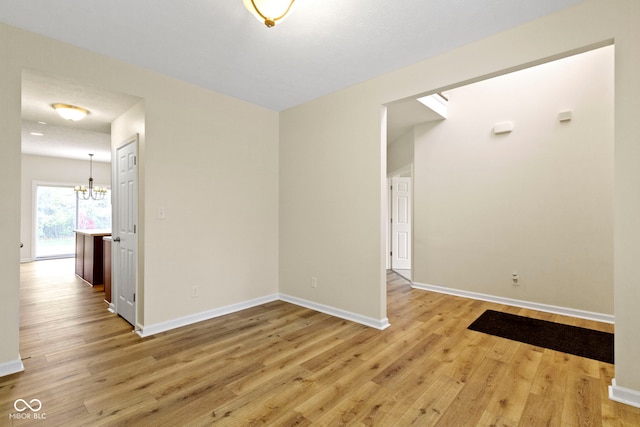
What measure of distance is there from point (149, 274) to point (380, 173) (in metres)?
2.71

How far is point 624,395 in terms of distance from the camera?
2014mm

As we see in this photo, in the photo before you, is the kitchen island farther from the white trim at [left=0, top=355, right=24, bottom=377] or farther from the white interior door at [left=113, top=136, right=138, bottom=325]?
the white trim at [left=0, top=355, right=24, bottom=377]

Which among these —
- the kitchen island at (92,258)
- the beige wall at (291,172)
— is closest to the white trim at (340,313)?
the beige wall at (291,172)

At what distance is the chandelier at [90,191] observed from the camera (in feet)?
27.2

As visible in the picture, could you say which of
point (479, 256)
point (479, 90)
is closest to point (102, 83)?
point (479, 90)

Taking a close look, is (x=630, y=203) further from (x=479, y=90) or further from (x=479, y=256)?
(x=479, y=90)

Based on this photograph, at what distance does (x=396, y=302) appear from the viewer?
4.32 meters

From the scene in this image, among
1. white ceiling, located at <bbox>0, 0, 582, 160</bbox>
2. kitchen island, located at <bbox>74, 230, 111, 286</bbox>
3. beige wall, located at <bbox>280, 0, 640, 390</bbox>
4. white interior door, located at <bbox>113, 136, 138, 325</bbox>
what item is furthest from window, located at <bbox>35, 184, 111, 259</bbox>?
beige wall, located at <bbox>280, 0, 640, 390</bbox>

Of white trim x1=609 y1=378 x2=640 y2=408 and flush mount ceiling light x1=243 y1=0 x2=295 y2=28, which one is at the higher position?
flush mount ceiling light x1=243 y1=0 x2=295 y2=28

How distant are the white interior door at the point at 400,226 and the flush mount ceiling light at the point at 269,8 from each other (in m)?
5.30

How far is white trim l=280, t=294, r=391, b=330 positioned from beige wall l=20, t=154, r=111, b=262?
7612mm

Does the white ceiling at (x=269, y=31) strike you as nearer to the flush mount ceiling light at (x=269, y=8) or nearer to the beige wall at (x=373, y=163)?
the beige wall at (x=373, y=163)

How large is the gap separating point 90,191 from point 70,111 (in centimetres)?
661

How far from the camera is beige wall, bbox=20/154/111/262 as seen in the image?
779cm
